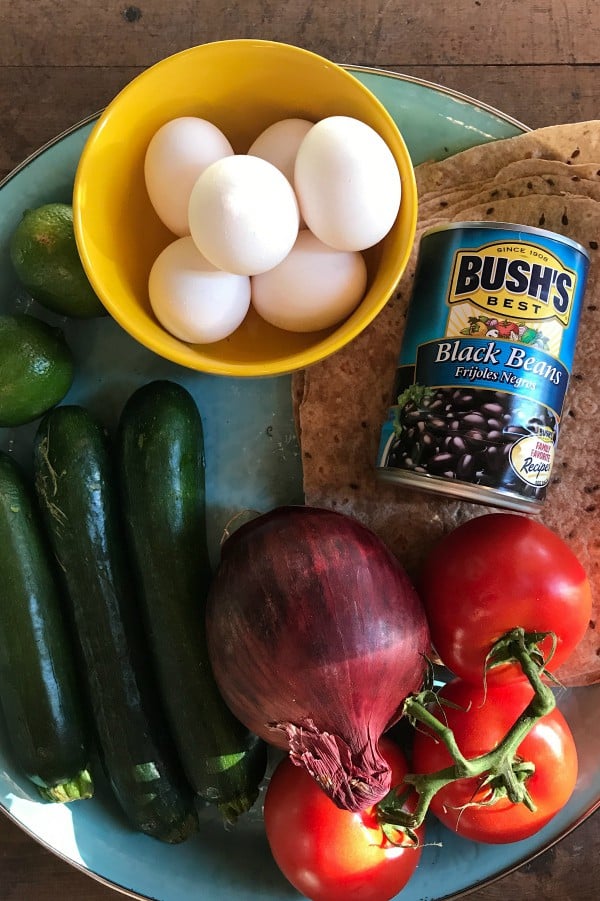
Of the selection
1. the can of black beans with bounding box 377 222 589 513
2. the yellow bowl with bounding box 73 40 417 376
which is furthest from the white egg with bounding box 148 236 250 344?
the can of black beans with bounding box 377 222 589 513

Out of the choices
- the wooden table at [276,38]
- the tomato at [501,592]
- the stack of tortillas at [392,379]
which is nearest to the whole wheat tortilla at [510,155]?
the stack of tortillas at [392,379]

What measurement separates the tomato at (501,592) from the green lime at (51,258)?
0.59 m

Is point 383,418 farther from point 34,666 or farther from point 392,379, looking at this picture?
point 34,666

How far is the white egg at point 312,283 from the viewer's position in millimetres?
917

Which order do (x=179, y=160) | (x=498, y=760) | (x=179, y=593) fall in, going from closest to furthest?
(x=498, y=760), (x=179, y=160), (x=179, y=593)

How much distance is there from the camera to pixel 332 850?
0.94 m

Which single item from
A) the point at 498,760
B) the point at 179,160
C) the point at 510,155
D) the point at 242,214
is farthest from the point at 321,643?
the point at 510,155

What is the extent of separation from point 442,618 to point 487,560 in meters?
0.10

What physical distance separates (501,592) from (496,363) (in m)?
0.28

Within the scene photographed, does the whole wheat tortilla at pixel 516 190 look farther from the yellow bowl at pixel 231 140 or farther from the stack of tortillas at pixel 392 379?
the yellow bowl at pixel 231 140

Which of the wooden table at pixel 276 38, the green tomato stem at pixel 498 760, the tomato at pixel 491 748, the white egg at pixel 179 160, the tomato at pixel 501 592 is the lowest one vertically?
the tomato at pixel 491 748

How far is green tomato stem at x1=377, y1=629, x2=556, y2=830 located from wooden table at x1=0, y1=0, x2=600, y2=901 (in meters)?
0.42

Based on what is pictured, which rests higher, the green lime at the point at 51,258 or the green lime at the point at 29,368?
the green lime at the point at 51,258

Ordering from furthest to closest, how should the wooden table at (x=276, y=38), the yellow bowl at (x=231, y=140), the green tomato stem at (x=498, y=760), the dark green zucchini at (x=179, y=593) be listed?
the wooden table at (x=276, y=38)
the dark green zucchini at (x=179, y=593)
the yellow bowl at (x=231, y=140)
the green tomato stem at (x=498, y=760)
